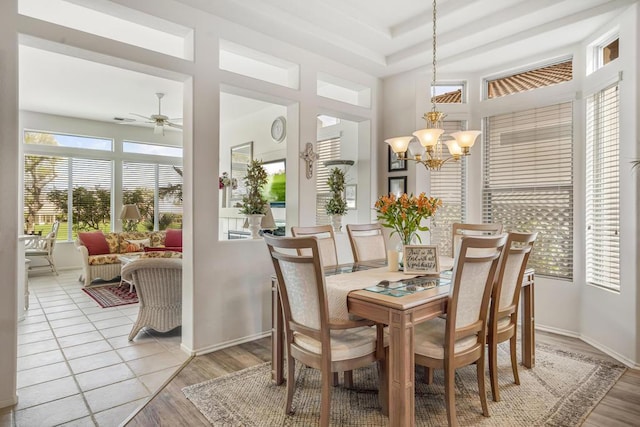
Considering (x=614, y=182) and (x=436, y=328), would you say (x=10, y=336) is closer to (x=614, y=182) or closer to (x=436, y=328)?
(x=436, y=328)

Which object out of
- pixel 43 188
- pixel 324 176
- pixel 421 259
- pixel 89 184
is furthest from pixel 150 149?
pixel 421 259

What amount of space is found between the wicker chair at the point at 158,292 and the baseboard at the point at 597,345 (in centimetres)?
390

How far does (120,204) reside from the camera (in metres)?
8.34

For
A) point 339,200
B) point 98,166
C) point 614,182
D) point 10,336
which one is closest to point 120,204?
point 98,166

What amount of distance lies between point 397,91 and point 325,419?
4.11 metres

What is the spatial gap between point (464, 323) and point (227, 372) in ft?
6.11

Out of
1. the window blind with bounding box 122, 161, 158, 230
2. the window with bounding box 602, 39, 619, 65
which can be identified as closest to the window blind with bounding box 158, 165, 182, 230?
the window blind with bounding box 122, 161, 158, 230

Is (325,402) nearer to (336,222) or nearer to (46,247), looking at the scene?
(336,222)

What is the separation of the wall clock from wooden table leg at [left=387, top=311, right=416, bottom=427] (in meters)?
5.06

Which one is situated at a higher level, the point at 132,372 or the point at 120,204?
the point at 120,204

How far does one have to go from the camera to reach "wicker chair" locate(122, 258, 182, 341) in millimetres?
3533

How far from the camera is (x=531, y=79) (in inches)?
165

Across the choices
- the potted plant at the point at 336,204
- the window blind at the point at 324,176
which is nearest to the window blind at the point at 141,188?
the window blind at the point at 324,176

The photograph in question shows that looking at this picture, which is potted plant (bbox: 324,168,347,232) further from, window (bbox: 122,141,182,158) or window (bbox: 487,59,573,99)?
window (bbox: 122,141,182,158)
